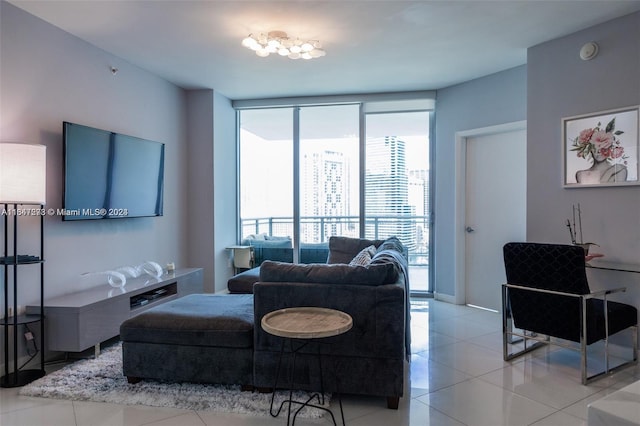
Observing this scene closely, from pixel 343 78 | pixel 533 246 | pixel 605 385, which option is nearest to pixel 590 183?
pixel 533 246

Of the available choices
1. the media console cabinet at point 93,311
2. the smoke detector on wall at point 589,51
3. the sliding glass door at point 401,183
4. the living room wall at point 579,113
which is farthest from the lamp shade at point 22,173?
the smoke detector on wall at point 589,51

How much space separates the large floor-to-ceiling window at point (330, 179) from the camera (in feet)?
17.8

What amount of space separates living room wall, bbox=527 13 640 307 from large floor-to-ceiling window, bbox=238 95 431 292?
175cm

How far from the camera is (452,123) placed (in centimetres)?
503

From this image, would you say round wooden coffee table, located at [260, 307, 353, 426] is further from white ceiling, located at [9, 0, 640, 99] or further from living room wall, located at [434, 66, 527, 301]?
living room wall, located at [434, 66, 527, 301]

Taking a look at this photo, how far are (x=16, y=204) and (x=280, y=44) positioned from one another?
228 cm

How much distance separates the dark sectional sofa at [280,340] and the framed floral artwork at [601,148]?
2023mm

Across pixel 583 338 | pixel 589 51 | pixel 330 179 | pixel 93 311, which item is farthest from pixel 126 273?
pixel 589 51

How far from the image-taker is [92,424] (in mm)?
2189

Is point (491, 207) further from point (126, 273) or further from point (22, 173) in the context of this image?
point (22, 173)

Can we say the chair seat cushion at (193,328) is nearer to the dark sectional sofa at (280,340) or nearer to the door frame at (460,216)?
the dark sectional sofa at (280,340)

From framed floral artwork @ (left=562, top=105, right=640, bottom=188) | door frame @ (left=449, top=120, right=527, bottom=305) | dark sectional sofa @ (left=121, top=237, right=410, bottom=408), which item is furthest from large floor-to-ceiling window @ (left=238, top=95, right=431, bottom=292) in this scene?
dark sectional sofa @ (left=121, top=237, right=410, bottom=408)

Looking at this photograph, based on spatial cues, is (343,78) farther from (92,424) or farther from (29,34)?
(92,424)

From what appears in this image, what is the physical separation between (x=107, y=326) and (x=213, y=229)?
220 cm
